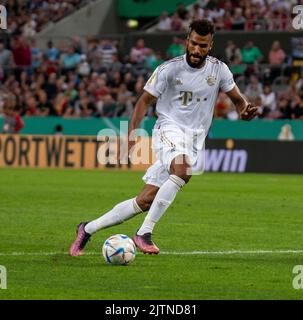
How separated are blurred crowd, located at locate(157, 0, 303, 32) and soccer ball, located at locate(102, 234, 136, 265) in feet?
71.3

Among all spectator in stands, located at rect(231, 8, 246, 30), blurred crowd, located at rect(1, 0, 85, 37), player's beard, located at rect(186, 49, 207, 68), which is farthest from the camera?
blurred crowd, located at rect(1, 0, 85, 37)

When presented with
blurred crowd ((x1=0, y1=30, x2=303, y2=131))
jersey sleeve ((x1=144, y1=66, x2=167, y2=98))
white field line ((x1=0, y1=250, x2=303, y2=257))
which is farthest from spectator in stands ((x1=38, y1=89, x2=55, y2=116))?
jersey sleeve ((x1=144, y1=66, x2=167, y2=98))

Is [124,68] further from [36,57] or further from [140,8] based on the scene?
[140,8]

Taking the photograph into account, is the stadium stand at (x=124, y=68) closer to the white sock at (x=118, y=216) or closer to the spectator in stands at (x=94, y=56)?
the spectator in stands at (x=94, y=56)

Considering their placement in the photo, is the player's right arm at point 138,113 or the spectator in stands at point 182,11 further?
the spectator in stands at point 182,11

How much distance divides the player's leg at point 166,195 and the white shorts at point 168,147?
0.09 metres

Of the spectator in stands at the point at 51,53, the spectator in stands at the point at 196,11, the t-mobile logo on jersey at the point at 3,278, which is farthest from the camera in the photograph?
the spectator in stands at the point at 51,53

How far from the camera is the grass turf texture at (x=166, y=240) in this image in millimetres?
9031

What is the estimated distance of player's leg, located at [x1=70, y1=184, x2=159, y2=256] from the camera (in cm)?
1116

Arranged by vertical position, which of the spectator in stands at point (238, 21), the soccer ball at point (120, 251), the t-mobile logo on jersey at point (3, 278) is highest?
the spectator in stands at point (238, 21)

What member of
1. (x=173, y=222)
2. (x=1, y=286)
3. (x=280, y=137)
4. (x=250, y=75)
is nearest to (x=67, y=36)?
(x=250, y=75)

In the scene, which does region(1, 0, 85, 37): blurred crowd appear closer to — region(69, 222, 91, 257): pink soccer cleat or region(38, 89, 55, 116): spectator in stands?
region(38, 89, 55, 116): spectator in stands

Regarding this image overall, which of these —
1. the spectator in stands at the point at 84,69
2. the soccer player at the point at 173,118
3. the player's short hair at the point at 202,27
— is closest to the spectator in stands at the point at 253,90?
the spectator in stands at the point at 84,69
